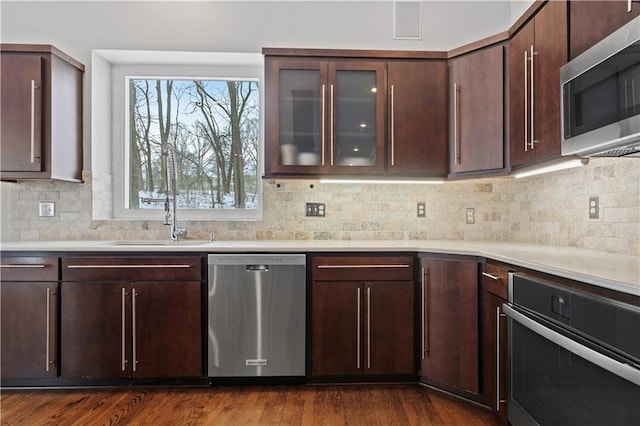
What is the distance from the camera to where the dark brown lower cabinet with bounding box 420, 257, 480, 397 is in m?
2.25

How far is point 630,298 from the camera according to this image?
45.9 inches

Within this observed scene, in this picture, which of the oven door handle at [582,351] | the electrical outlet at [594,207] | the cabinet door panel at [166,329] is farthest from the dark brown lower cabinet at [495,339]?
the cabinet door panel at [166,329]

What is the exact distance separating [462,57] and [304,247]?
1620mm

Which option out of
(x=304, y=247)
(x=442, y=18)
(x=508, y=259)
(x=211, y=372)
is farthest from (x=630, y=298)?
(x=442, y=18)

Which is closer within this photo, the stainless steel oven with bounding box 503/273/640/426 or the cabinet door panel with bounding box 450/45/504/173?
the stainless steel oven with bounding box 503/273/640/426

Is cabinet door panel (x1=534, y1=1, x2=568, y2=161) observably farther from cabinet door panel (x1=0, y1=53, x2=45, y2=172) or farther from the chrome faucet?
cabinet door panel (x1=0, y1=53, x2=45, y2=172)

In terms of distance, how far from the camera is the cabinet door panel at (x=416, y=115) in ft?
9.07

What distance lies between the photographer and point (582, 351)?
1324 mm

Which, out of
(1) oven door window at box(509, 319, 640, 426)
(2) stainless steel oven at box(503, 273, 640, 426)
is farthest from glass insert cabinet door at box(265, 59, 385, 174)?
(1) oven door window at box(509, 319, 640, 426)

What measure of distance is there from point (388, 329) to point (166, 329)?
135cm

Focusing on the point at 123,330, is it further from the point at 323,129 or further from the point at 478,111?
the point at 478,111

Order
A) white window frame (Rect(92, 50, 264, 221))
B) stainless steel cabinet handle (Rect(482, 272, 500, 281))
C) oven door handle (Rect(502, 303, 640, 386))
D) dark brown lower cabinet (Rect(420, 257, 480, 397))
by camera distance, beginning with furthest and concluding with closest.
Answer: white window frame (Rect(92, 50, 264, 221)) → dark brown lower cabinet (Rect(420, 257, 480, 397)) → stainless steel cabinet handle (Rect(482, 272, 500, 281)) → oven door handle (Rect(502, 303, 640, 386))

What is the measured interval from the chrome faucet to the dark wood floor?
1.07m

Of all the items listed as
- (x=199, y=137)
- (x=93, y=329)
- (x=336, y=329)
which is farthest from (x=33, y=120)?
(x=336, y=329)
